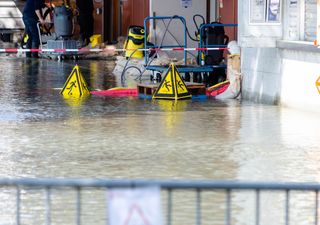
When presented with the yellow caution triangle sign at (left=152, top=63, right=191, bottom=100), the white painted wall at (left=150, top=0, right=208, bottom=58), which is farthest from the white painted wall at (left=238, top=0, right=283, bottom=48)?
the white painted wall at (left=150, top=0, right=208, bottom=58)

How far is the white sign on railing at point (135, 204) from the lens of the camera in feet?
15.0

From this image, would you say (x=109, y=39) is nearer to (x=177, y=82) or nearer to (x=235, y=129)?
(x=177, y=82)

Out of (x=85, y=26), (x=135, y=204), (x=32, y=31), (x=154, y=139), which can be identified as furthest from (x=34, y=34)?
(x=135, y=204)

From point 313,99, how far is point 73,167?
568 centimetres

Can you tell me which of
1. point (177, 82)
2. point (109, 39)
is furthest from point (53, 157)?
point (109, 39)

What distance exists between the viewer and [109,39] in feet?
109

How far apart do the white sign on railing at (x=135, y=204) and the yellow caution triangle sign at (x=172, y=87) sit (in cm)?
1293

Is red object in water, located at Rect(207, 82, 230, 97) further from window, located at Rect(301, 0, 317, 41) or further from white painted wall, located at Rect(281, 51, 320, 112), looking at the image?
window, located at Rect(301, 0, 317, 41)

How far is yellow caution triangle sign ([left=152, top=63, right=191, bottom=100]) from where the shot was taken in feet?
57.6

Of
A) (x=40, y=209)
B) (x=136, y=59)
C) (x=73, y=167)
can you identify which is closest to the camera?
(x=40, y=209)

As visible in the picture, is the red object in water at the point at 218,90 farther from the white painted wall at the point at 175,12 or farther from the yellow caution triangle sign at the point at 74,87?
the white painted wall at the point at 175,12

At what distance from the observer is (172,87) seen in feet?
58.0

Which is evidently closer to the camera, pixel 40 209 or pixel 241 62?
pixel 40 209

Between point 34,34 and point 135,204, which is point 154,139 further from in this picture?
point 34,34
